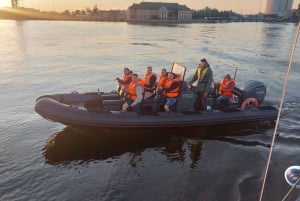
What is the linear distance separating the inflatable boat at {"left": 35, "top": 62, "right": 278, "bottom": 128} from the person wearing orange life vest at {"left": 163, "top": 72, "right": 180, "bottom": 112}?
0.22 meters

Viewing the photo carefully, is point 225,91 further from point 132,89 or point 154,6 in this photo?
point 154,6

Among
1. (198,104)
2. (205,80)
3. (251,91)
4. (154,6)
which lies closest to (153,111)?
(198,104)

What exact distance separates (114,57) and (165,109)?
1797 centimetres

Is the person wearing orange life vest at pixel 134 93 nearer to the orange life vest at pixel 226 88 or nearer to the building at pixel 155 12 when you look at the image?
the orange life vest at pixel 226 88

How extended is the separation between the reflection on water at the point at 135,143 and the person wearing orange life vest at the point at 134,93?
0.82 meters

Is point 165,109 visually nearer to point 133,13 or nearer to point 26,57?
point 26,57

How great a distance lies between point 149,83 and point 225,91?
9.13ft

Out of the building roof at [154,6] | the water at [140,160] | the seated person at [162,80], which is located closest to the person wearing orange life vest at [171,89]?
the seated person at [162,80]

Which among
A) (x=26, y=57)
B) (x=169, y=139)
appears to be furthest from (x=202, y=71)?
(x=26, y=57)

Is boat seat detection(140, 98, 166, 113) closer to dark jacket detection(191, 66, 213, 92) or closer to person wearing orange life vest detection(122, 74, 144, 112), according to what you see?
person wearing orange life vest detection(122, 74, 144, 112)

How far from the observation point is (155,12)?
123500 millimetres

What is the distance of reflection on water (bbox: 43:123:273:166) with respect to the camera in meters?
8.43

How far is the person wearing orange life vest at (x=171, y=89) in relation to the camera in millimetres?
9070

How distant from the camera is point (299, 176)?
11.6ft
